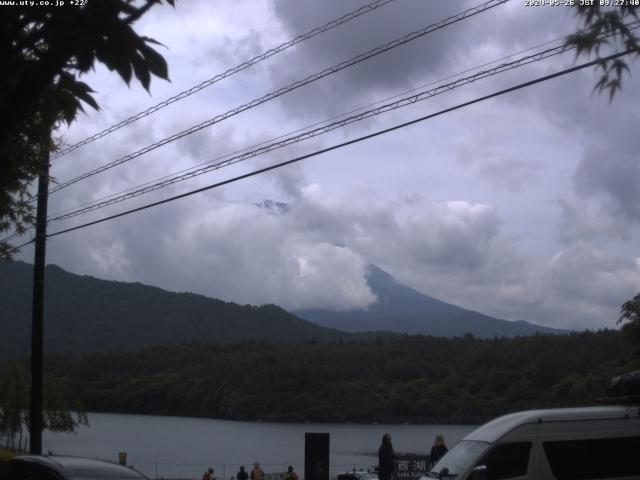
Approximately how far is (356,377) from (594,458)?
63215 millimetres

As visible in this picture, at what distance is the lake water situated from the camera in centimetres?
5206

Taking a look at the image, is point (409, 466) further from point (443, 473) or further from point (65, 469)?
point (65, 469)

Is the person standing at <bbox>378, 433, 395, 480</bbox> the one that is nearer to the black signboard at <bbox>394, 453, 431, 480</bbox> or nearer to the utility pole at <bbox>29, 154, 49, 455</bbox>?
the utility pole at <bbox>29, 154, 49, 455</bbox>

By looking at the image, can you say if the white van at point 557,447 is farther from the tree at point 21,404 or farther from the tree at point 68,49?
the tree at point 21,404

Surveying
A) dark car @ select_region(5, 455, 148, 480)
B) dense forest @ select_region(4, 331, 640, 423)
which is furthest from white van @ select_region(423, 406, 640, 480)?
dense forest @ select_region(4, 331, 640, 423)

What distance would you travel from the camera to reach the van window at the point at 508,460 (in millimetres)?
10562

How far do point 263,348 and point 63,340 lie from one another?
2633 centimetres

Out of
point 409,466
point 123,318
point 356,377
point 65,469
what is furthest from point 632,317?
point 123,318

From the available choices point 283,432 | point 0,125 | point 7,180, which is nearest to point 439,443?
point 7,180

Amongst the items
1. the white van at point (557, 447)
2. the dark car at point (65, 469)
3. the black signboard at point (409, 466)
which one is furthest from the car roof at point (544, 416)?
the black signboard at point (409, 466)

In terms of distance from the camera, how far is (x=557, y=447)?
10734 millimetres

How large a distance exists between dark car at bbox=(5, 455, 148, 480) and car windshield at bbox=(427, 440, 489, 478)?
3.90 m

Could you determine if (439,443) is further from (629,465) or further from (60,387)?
(60,387)

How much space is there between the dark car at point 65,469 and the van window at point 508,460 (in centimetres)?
428
